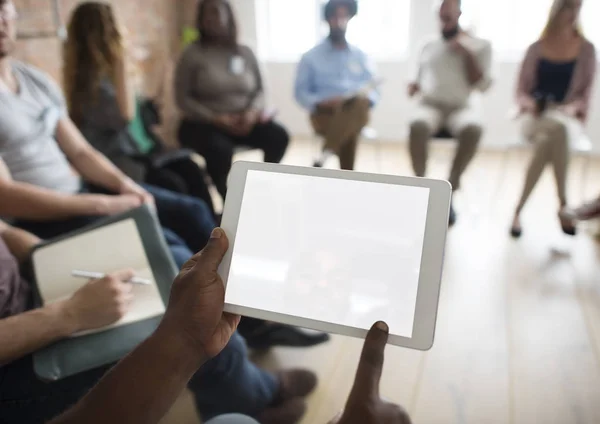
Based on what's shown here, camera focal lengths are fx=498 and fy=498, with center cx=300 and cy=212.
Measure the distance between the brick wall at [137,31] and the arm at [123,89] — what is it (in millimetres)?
830

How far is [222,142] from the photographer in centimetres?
240

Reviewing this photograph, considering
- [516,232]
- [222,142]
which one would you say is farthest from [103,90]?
[516,232]

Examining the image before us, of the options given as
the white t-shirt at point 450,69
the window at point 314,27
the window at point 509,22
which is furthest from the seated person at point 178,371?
the window at point 314,27

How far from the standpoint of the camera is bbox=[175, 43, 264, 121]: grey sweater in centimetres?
250

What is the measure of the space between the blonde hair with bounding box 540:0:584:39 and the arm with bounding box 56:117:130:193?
208cm

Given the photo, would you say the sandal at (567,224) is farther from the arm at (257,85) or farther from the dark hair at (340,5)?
the arm at (257,85)

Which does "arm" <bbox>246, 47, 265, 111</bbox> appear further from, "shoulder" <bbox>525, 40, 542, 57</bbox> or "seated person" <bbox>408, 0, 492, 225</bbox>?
"shoulder" <bbox>525, 40, 542, 57</bbox>

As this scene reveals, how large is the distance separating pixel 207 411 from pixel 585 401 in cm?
102

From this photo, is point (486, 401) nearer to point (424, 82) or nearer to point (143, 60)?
point (424, 82)

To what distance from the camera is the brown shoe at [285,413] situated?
4.00ft

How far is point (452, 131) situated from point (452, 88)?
23 cm

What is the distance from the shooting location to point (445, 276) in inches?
79.4

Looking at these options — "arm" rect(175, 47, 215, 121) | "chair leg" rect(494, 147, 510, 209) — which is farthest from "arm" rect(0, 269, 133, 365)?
"chair leg" rect(494, 147, 510, 209)

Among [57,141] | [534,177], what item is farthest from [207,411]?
[534,177]
